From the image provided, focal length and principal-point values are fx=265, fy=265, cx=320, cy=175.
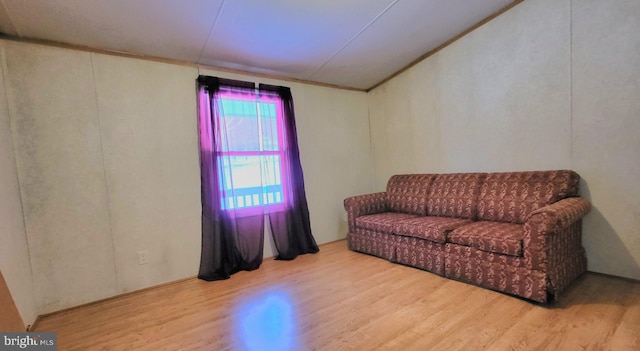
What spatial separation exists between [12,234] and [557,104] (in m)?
4.52

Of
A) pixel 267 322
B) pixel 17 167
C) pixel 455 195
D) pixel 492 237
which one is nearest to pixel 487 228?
pixel 492 237

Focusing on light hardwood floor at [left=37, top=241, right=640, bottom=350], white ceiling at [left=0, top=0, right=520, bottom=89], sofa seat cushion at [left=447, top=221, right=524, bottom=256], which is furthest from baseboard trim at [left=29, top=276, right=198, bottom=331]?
sofa seat cushion at [left=447, top=221, right=524, bottom=256]

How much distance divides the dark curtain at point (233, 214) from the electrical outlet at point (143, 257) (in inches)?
19.6

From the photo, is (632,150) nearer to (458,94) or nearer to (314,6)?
(458,94)

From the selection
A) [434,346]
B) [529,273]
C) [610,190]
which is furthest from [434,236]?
[610,190]

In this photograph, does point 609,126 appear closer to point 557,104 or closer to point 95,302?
point 557,104

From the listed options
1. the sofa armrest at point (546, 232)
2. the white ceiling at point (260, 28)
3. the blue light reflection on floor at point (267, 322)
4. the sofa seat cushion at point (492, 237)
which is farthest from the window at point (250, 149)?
the sofa armrest at point (546, 232)

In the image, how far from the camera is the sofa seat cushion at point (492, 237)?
6.63 ft

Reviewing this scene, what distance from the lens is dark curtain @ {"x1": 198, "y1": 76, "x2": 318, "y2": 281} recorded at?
2.83 m

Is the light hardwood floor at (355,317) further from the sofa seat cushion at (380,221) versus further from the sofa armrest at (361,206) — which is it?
the sofa armrest at (361,206)

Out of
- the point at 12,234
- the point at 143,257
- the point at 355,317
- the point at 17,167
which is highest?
the point at 17,167

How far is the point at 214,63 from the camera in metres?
2.92

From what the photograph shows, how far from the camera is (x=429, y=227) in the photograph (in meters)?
2.60

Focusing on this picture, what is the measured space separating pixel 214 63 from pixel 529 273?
3.46 metres
